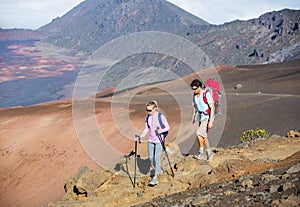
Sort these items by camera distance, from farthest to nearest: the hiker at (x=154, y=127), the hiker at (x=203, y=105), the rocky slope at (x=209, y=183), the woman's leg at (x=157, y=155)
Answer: the hiker at (x=203, y=105) → the woman's leg at (x=157, y=155) → the hiker at (x=154, y=127) → the rocky slope at (x=209, y=183)

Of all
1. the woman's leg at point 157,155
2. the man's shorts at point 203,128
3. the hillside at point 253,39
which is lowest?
the woman's leg at point 157,155

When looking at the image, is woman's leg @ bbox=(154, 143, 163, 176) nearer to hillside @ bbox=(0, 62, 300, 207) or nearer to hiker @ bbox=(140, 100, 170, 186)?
hiker @ bbox=(140, 100, 170, 186)

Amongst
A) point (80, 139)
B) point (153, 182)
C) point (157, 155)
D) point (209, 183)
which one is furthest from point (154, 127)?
point (80, 139)

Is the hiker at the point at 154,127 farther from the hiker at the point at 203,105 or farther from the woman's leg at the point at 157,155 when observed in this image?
the hiker at the point at 203,105

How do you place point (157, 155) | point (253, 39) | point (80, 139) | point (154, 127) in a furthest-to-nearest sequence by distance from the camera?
point (253, 39) < point (80, 139) < point (157, 155) < point (154, 127)

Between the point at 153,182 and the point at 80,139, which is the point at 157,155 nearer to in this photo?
the point at 153,182

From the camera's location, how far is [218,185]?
6.02 metres

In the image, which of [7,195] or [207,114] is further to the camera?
[7,195]

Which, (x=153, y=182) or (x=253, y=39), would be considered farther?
(x=253, y=39)

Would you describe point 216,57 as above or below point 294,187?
above

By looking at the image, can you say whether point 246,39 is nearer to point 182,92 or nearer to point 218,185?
point 182,92

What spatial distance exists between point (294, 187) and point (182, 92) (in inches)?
1282

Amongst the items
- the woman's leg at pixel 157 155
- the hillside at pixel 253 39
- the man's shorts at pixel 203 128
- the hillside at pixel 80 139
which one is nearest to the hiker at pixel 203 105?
the man's shorts at pixel 203 128

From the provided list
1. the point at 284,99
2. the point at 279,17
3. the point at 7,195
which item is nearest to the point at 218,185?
the point at 7,195
